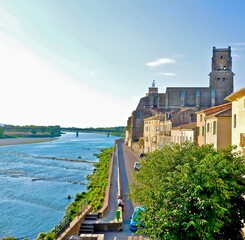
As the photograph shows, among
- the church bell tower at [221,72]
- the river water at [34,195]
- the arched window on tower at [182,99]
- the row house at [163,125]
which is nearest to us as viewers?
the river water at [34,195]

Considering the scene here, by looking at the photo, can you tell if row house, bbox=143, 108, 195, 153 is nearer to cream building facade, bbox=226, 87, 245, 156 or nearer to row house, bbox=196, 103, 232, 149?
row house, bbox=196, 103, 232, 149

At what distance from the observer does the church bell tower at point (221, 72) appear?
86000 millimetres

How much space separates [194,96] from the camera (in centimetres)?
8475

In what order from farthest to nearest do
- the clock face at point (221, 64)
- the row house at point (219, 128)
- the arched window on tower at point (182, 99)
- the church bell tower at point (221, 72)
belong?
the clock face at point (221, 64)
the church bell tower at point (221, 72)
the arched window on tower at point (182, 99)
the row house at point (219, 128)

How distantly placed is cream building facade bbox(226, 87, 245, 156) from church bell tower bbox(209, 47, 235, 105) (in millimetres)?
67889

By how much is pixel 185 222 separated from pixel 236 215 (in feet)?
9.31

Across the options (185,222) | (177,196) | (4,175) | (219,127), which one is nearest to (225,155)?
(177,196)

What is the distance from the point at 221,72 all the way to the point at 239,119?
234 feet

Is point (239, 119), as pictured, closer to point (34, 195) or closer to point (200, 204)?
point (200, 204)

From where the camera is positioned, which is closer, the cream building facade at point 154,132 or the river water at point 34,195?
the river water at point 34,195

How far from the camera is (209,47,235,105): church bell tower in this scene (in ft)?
282

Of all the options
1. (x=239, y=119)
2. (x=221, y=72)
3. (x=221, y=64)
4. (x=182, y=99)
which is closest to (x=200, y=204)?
(x=239, y=119)

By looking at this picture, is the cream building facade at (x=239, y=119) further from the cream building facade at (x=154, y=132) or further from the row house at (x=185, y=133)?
the cream building facade at (x=154, y=132)

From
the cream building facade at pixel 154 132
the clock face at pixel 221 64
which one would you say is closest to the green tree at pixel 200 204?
the cream building facade at pixel 154 132
